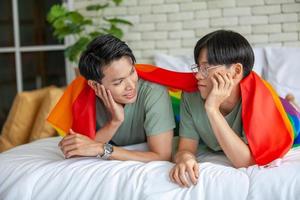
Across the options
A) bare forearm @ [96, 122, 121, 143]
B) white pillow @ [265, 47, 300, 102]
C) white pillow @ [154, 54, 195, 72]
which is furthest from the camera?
white pillow @ [154, 54, 195, 72]

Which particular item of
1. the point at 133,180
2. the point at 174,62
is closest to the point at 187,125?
the point at 133,180

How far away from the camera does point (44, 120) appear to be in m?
2.70

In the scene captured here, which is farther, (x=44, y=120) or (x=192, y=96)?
(x=44, y=120)

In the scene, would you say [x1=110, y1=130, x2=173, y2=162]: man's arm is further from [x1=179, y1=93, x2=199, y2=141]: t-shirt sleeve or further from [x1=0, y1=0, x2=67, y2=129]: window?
[x1=0, y1=0, x2=67, y2=129]: window

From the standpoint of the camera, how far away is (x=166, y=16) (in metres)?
3.35

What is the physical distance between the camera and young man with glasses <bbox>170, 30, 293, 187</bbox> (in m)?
1.42

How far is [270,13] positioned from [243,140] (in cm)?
183

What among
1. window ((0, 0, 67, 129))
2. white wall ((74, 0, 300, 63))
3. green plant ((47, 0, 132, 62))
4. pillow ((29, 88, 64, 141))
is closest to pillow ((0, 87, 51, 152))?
pillow ((29, 88, 64, 141))

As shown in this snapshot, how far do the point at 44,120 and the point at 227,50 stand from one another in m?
1.55

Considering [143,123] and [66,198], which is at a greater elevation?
[143,123]

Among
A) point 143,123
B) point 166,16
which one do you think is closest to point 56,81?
point 166,16

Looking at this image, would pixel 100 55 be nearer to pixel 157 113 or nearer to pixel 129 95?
pixel 129 95

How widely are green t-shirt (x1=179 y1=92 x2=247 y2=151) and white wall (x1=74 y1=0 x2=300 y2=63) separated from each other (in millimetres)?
1702

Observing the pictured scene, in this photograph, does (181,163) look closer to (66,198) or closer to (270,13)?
(66,198)
